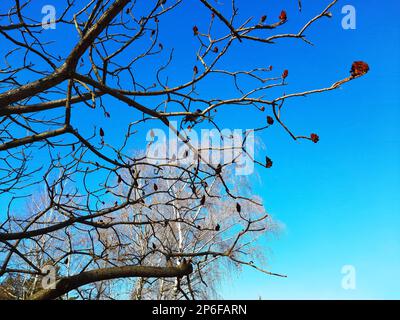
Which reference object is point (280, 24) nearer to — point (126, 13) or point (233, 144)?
point (233, 144)

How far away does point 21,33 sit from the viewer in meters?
2.87

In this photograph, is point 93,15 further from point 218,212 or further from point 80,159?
point 218,212

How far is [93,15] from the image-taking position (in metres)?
2.17

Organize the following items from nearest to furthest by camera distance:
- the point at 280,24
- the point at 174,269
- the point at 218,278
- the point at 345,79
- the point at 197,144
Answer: the point at 345,79 → the point at 280,24 → the point at 174,269 → the point at 197,144 → the point at 218,278

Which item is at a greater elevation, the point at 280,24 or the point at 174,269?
the point at 280,24

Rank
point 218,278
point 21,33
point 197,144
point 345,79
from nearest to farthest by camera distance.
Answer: point 345,79
point 197,144
point 21,33
point 218,278

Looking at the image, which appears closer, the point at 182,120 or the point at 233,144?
the point at 182,120

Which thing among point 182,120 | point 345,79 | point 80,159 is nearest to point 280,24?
point 345,79

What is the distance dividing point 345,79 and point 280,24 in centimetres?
42

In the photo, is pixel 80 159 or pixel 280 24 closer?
pixel 280 24
